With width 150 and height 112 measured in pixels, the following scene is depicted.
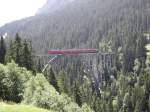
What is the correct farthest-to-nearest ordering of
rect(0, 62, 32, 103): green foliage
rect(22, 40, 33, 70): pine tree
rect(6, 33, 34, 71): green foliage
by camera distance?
rect(22, 40, 33, 70): pine tree, rect(6, 33, 34, 71): green foliage, rect(0, 62, 32, 103): green foliage

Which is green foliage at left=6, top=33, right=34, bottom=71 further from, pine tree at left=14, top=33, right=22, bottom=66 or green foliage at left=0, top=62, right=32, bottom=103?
green foliage at left=0, top=62, right=32, bottom=103

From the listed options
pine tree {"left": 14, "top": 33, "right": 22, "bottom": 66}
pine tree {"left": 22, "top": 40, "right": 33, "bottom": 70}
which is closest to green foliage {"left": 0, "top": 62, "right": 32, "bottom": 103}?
pine tree {"left": 14, "top": 33, "right": 22, "bottom": 66}

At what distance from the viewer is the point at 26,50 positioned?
289 feet

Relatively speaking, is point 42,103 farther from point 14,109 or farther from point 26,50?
point 26,50

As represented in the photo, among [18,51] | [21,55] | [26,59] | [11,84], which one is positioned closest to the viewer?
[11,84]

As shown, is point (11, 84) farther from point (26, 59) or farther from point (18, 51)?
point (18, 51)

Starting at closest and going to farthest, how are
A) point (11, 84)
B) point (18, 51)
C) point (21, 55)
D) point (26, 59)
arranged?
1. point (11, 84)
2. point (26, 59)
3. point (18, 51)
4. point (21, 55)

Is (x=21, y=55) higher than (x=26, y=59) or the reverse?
higher

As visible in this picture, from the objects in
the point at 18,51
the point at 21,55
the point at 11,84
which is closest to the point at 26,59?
the point at 21,55

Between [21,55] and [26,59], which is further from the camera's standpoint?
[21,55]

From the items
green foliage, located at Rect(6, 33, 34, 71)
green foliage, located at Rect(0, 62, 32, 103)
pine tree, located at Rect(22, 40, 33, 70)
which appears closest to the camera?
green foliage, located at Rect(0, 62, 32, 103)

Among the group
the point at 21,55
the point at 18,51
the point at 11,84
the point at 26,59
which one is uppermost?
the point at 18,51

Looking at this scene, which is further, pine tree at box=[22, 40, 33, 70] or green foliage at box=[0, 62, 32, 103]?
pine tree at box=[22, 40, 33, 70]

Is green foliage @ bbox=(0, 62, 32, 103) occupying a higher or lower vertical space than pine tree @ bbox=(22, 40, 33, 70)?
lower
